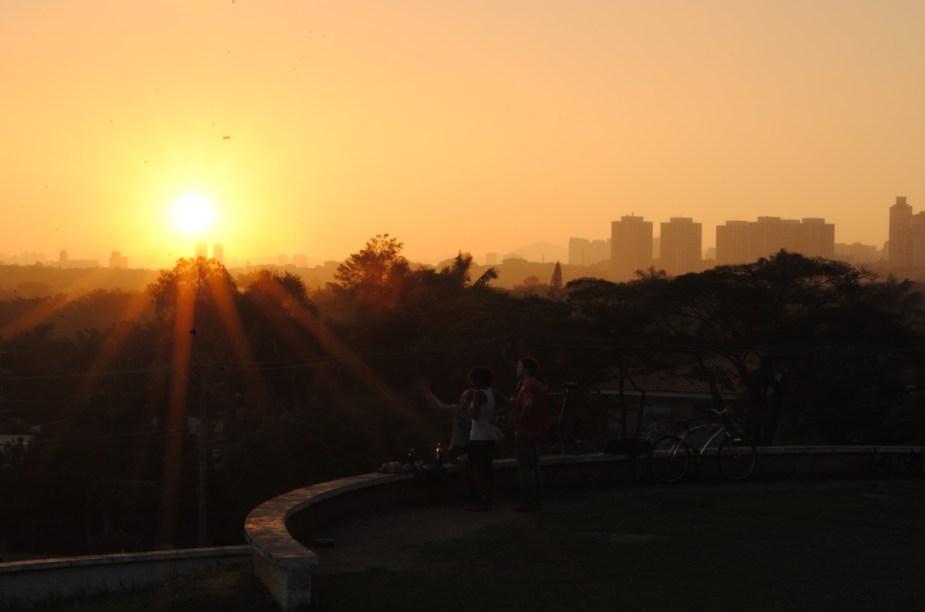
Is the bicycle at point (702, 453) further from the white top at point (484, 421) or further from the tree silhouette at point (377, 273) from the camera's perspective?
the tree silhouette at point (377, 273)

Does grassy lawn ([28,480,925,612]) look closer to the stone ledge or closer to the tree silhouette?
the stone ledge

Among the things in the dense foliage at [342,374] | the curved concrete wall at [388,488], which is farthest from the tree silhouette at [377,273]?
the curved concrete wall at [388,488]

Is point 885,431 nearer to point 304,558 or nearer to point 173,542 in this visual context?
point 173,542

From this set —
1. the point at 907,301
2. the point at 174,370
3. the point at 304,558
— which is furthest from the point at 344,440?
the point at 304,558

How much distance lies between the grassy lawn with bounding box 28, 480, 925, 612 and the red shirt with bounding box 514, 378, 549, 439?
0.76 m

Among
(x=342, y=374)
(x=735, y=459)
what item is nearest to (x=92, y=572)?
(x=735, y=459)

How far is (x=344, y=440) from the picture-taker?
40594 mm

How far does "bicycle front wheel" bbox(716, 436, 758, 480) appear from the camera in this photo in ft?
44.9

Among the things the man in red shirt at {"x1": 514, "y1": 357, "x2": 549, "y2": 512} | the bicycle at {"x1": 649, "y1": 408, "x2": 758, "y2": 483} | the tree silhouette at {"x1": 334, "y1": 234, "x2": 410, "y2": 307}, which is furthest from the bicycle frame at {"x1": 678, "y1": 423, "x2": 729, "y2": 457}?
the tree silhouette at {"x1": 334, "y1": 234, "x2": 410, "y2": 307}

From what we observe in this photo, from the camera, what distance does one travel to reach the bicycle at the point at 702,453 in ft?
43.5

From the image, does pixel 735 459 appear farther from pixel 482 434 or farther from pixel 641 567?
pixel 641 567

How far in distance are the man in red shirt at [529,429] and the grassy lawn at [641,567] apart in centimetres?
26

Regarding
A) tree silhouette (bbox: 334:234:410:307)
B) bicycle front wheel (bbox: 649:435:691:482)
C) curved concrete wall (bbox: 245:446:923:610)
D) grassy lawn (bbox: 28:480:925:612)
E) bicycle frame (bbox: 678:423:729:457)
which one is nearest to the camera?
curved concrete wall (bbox: 245:446:923:610)

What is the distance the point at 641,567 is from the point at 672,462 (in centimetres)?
493
